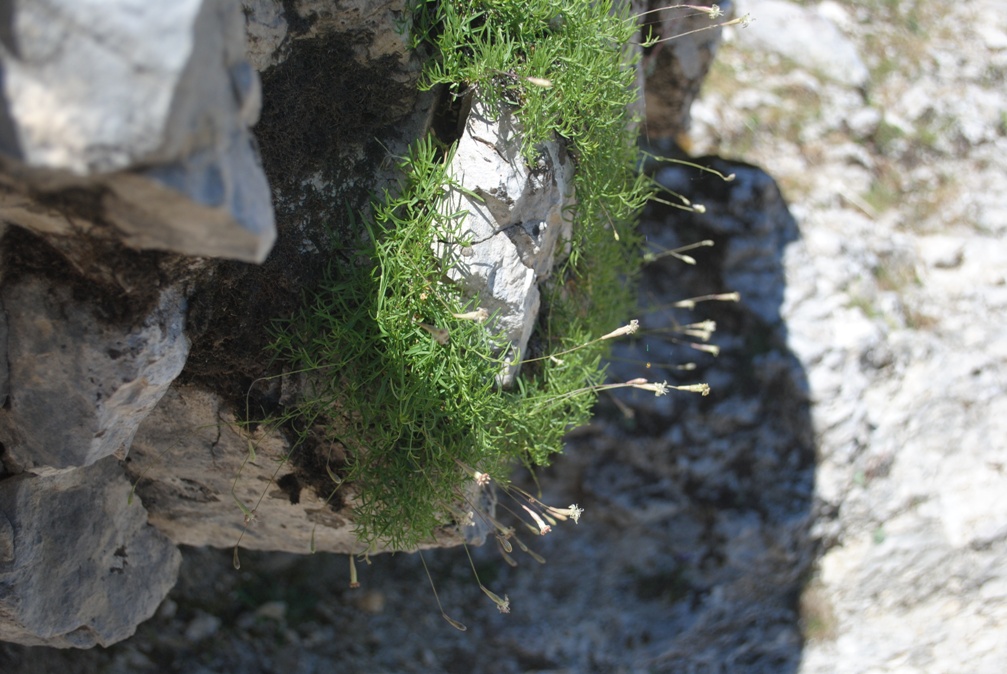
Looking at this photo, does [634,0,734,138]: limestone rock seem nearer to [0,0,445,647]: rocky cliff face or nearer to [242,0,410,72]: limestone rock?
[242,0,410,72]: limestone rock

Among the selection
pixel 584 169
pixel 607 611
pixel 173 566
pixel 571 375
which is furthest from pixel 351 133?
pixel 607 611

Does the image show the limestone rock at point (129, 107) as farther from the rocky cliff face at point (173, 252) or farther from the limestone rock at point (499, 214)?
the limestone rock at point (499, 214)

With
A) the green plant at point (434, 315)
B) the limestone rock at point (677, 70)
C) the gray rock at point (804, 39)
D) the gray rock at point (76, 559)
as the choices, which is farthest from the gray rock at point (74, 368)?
the gray rock at point (804, 39)

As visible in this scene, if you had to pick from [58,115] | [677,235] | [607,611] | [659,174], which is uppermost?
[58,115]

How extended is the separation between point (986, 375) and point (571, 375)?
313 centimetres

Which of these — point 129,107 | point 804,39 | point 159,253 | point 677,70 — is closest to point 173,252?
point 159,253

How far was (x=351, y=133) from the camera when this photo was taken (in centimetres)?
282

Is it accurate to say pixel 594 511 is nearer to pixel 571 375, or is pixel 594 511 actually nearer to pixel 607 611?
pixel 607 611

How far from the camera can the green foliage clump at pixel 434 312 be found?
2.67m

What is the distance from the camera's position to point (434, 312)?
2.68 m

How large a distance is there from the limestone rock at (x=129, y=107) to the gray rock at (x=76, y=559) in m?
1.47

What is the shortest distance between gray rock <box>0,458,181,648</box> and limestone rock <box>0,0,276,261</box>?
1.47 meters

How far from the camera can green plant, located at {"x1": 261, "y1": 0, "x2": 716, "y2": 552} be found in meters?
2.67

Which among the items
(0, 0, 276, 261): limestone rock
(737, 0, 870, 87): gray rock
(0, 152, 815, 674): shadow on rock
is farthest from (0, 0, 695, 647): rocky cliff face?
(737, 0, 870, 87): gray rock
